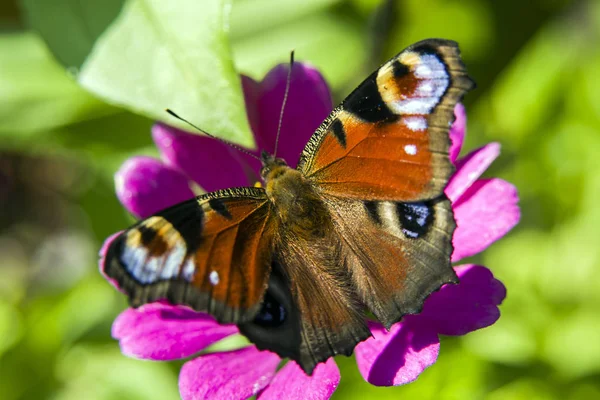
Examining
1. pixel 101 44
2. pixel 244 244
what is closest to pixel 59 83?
pixel 101 44

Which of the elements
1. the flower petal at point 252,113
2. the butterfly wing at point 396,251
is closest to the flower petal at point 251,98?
the flower petal at point 252,113

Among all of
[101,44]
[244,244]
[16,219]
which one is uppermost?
[101,44]

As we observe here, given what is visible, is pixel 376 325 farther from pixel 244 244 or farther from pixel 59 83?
pixel 59 83

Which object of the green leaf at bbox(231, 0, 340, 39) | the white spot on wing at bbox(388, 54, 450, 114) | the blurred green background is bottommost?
the blurred green background

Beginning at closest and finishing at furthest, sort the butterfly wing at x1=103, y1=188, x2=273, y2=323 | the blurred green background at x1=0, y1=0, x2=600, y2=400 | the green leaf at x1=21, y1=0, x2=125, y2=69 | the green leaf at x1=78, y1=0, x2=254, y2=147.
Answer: the butterfly wing at x1=103, y1=188, x2=273, y2=323, the green leaf at x1=78, y1=0, x2=254, y2=147, the green leaf at x1=21, y1=0, x2=125, y2=69, the blurred green background at x1=0, y1=0, x2=600, y2=400

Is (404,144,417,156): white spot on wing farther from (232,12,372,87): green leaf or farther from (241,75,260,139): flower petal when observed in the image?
(232,12,372,87): green leaf

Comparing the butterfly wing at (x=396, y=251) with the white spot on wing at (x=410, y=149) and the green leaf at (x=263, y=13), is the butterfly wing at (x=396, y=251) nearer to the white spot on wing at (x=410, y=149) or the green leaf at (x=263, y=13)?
the white spot on wing at (x=410, y=149)

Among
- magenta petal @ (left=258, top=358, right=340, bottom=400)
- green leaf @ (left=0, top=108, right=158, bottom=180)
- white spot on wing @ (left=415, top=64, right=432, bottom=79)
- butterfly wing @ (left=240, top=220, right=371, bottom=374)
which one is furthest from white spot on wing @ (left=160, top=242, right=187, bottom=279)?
green leaf @ (left=0, top=108, right=158, bottom=180)
